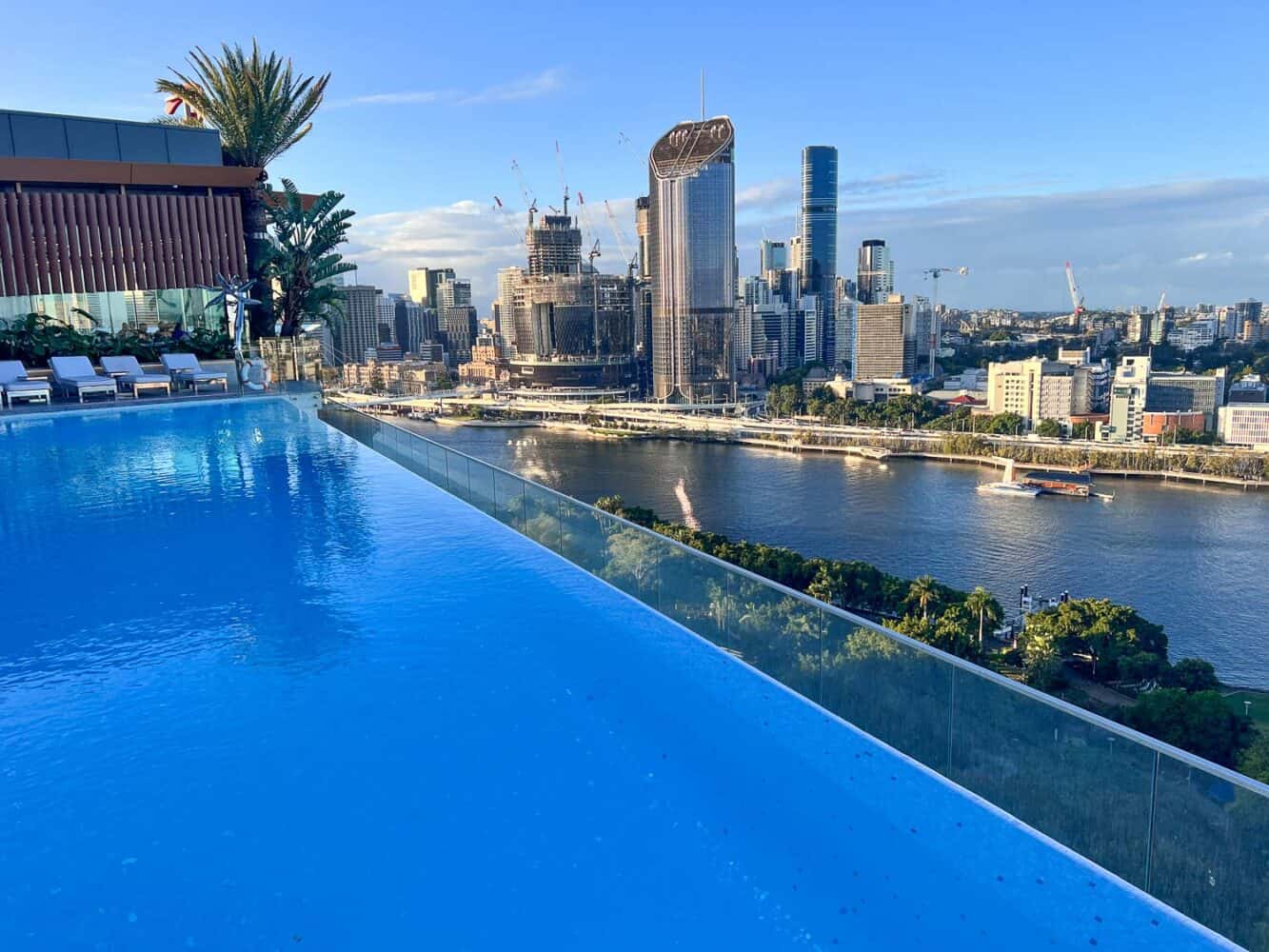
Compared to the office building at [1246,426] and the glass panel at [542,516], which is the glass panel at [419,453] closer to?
the glass panel at [542,516]

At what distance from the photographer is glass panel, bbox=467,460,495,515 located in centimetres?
650

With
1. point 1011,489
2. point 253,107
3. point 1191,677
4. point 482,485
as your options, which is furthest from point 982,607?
point 1011,489

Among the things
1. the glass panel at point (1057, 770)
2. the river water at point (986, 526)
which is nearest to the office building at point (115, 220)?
the glass panel at point (1057, 770)

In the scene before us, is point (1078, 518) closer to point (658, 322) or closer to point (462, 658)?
point (462, 658)

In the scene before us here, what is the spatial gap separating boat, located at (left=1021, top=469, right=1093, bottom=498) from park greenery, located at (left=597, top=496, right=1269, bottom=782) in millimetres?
20551

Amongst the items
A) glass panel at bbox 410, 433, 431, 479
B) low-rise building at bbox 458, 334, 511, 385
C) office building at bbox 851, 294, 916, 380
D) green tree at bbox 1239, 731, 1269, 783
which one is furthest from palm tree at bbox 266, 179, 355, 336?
office building at bbox 851, 294, 916, 380

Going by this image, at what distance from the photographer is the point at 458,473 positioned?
707 cm

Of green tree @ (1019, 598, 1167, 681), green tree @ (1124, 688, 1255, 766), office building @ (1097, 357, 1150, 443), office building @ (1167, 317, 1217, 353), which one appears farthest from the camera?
office building @ (1167, 317, 1217, 353)

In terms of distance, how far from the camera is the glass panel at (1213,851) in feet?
7.38

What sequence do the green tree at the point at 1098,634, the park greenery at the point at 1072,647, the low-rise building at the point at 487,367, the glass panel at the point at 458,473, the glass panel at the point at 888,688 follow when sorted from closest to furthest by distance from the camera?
the glass panel at the point at 888,688, the glass panel at the point at 458,473, the park greenery at the point at 1072,647, the green tree at the point at 1098,634, the low-rise building at the point at 487,367

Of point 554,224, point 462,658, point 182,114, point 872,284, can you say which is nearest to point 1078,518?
point 182,114

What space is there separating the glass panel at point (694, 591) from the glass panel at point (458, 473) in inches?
108

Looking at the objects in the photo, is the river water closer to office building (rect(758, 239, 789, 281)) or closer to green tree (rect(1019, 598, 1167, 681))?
green tree (rect(1019, 598, 1167, 681))

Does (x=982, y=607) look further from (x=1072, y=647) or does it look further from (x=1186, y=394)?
(x=1186, y=394)
